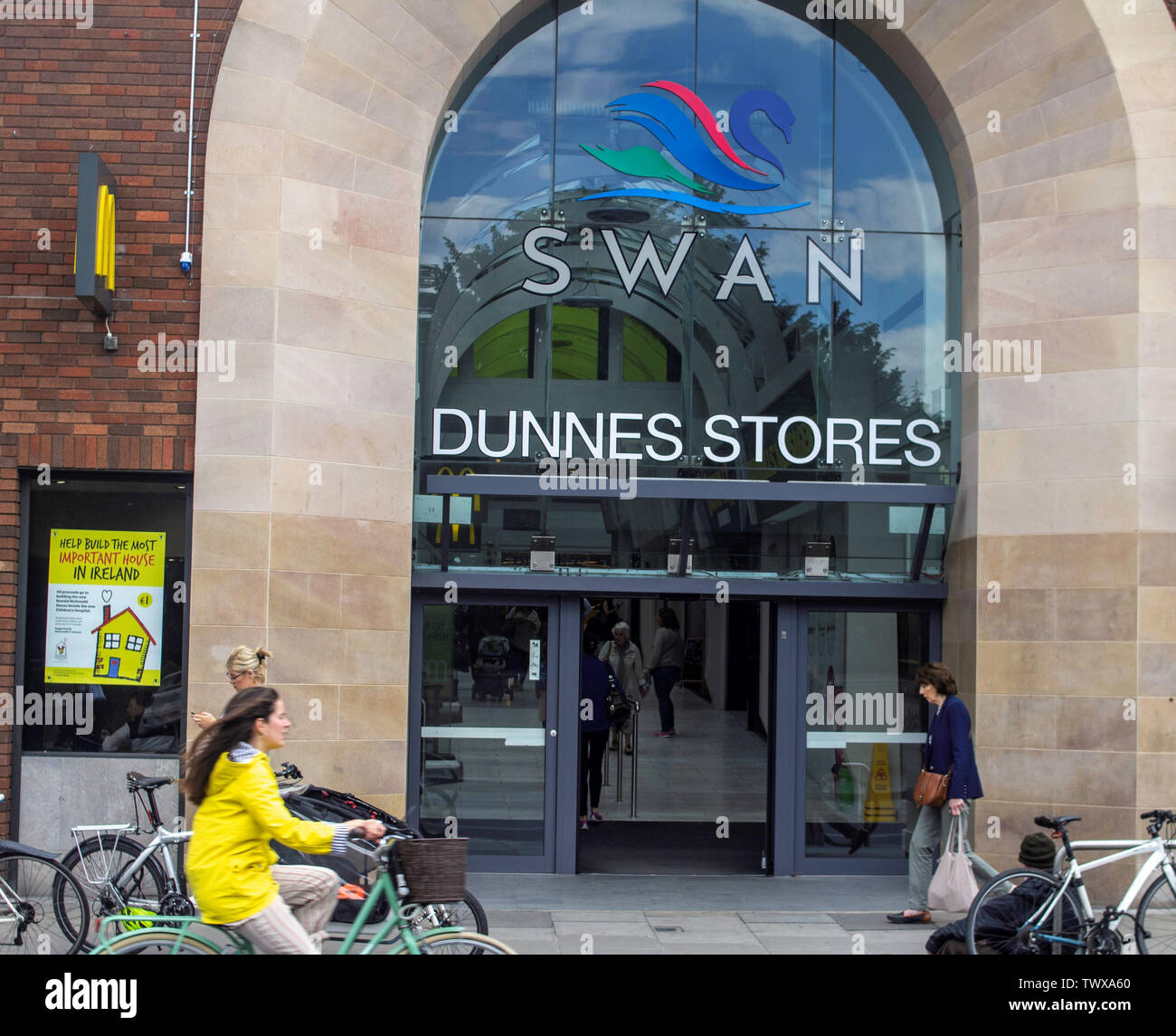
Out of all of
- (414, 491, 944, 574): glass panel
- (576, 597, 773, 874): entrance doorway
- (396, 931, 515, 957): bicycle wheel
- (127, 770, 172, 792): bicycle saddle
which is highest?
(414, 491, 944, 574): glass panel

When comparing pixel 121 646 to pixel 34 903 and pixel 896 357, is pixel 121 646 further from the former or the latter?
pixel 896 357

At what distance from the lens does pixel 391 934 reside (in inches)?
214

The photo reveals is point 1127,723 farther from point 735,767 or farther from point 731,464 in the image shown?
point 735,767

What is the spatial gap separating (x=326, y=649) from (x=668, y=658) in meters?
9.83

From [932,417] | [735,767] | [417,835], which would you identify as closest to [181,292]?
[417,835]

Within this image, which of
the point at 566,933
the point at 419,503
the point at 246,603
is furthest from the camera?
the point at 419,503

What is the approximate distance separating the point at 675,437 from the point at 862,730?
2.95m

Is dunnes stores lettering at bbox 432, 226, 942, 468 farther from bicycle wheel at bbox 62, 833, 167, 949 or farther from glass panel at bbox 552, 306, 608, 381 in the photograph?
bicycle wheel at bbox 62, 833, 167, 949

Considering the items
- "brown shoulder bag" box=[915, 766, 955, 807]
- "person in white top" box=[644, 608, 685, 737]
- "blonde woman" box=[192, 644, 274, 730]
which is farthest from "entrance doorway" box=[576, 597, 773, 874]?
"blonde woman" box=[192, 644, 274, 730]

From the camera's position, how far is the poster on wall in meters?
9.28

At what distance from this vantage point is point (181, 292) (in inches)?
363

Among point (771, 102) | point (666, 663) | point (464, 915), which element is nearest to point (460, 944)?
point (464, 915)

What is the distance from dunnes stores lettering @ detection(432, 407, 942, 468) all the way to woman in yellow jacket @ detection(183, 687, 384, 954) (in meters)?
5.23

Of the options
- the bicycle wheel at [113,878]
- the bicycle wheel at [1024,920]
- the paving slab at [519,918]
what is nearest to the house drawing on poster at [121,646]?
the bicycle wheel at [113,878]
